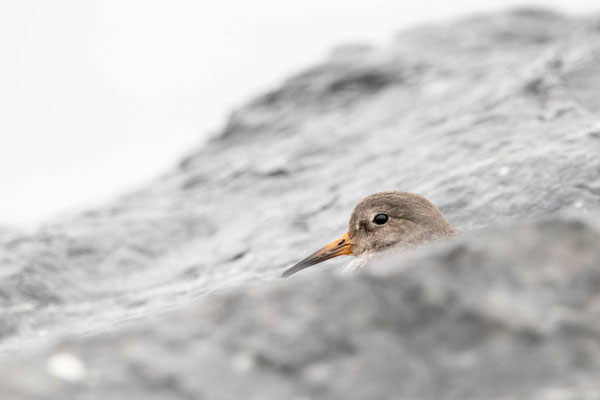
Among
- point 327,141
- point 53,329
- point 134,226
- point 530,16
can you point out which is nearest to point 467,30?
point 530,16

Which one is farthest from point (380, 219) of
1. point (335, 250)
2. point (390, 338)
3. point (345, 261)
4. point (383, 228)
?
point (390, 338)

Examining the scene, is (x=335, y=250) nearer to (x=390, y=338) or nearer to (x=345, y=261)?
(x=345, y=261)

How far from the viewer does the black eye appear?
6.39 meters

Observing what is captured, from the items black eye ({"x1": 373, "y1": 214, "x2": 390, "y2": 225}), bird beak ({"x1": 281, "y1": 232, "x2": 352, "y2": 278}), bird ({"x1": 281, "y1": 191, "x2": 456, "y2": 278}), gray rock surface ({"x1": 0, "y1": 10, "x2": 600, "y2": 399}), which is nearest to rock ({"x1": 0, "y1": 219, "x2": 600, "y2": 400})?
gray rock surface ({"x1": 0, "y1": 10, "x2": 600, "y2": 399})

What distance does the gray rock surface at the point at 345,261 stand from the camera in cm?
240

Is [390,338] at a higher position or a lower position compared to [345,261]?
lower

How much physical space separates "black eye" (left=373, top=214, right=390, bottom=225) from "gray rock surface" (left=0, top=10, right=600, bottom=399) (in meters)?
0.58

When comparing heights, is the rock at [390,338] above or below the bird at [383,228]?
below

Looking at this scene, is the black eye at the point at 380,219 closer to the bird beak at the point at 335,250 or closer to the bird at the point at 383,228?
the bird at the point at 383,228

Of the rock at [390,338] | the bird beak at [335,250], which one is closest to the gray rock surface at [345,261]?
the rock at [390,338]

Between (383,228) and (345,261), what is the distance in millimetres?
767

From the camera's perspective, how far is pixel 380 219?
6.41 m

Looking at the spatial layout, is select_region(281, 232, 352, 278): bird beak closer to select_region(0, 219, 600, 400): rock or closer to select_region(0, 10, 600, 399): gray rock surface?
select_region(0, 10, 600, 399): gray rock surface

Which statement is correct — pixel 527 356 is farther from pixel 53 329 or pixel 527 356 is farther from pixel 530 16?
pixel 530 16
